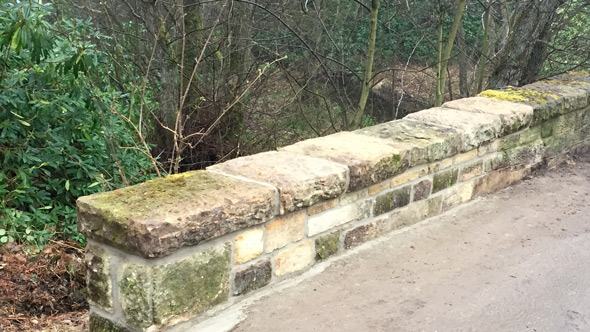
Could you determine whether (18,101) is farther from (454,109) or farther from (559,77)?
(559,77)

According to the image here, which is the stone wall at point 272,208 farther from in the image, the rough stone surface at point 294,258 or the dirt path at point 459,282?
the dirt path at point 459,282

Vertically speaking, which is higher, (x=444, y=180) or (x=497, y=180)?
(x=444, y=180)

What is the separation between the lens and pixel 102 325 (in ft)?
7.29

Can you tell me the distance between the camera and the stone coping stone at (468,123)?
11.5 feet

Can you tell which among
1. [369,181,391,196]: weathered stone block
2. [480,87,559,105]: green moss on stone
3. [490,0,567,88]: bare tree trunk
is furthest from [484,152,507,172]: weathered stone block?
[490,0,567,88]: bare tree trunk

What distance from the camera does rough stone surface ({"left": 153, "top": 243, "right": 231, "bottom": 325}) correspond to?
2047 millimetres

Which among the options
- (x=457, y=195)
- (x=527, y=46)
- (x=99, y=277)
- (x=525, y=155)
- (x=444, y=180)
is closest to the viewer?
(x=99, y=277)

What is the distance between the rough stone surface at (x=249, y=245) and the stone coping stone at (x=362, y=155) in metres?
0.60

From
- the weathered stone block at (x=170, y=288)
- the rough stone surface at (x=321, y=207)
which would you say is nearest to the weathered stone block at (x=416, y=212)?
the rough stone surface at (x=321, y=207)

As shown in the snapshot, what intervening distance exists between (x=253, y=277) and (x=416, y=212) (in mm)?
1294

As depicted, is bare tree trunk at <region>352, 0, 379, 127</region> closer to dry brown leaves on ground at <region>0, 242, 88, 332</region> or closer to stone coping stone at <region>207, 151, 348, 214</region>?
stone coping stone at <region>207, 151, 348, 214</region>

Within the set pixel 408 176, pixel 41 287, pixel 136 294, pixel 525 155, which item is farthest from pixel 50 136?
pixel 525 155

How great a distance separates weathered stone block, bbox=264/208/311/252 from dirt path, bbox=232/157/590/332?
0.75ft

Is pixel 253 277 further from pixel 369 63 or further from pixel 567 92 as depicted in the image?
pixel 369 63
